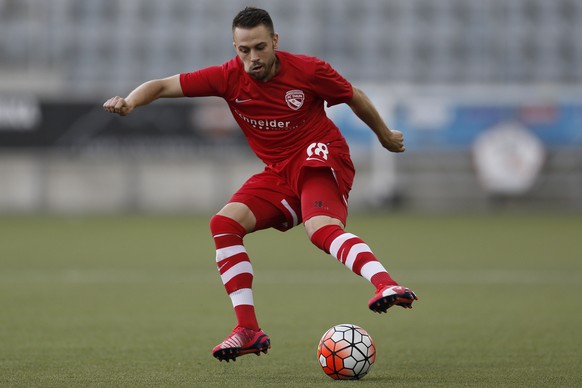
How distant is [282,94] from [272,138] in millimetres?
277

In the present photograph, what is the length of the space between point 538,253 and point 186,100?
10822mm

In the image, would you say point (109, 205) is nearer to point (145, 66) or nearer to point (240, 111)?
point (145, 66)

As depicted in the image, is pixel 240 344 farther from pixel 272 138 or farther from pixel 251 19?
pixel 251 19

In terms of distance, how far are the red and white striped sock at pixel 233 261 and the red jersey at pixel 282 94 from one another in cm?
51

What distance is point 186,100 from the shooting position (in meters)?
22.7

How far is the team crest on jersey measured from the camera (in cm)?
573

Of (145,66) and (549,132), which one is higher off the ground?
(145,66)

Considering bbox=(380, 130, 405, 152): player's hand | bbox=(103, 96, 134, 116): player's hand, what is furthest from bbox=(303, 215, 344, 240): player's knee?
bbox=(103, 96, 134, 116): player's hand

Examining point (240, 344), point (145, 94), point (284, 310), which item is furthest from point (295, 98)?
point (284, 310)

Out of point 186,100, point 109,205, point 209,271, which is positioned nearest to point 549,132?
point 186,100

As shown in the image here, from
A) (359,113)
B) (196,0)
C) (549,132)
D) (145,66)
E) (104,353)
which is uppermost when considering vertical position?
(196,0)

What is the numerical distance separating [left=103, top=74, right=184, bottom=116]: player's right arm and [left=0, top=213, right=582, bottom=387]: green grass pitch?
1.33 metres

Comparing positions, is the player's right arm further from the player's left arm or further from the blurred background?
the blurred background

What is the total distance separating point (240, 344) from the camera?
550cm
